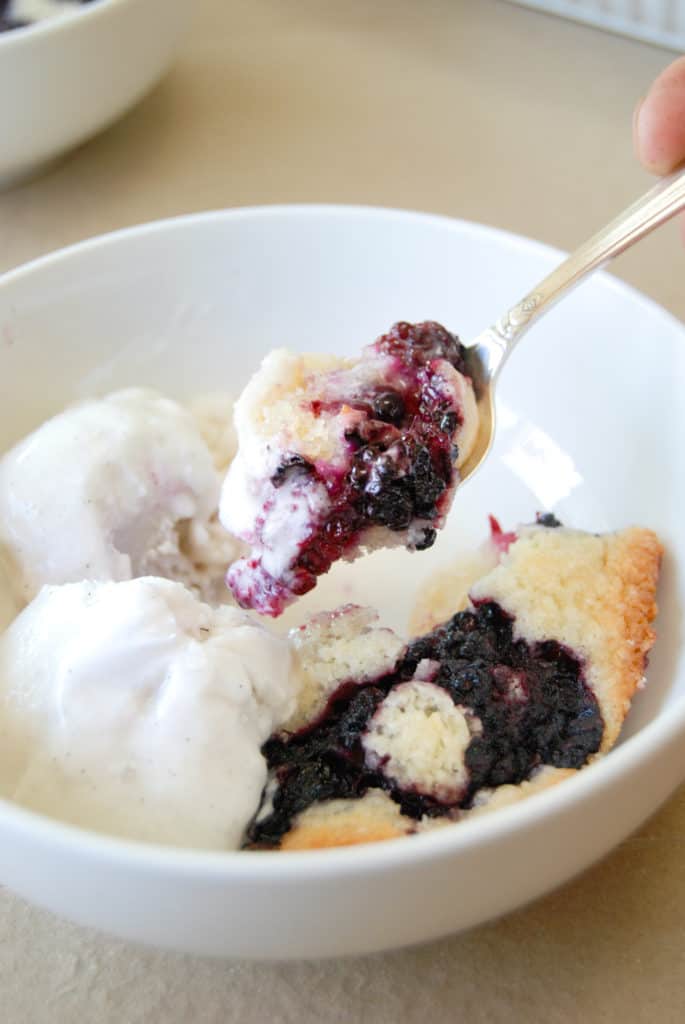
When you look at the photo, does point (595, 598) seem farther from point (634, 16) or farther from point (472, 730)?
point (634, 16)

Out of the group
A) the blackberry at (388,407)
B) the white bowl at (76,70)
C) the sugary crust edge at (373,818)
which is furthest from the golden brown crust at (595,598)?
the white bowl at (76,70)

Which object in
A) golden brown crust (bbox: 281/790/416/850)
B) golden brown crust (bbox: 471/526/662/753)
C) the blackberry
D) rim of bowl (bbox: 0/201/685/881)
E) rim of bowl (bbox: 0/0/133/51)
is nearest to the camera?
rim of bowl (bbox: 0/201/685/881)

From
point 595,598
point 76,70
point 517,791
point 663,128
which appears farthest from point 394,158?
point 517,791

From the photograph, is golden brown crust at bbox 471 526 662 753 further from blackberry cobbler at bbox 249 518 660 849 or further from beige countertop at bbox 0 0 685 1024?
beige countertop at bbox 0 0 685 1024

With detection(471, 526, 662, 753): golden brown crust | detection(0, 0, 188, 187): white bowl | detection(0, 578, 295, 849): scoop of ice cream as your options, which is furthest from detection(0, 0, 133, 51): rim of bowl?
detection(471, 526, 662, 753): golden brown crust

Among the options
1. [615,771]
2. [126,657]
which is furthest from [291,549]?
[615,771]

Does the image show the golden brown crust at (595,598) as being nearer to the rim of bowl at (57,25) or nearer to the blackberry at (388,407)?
the blackberry at (388,407)

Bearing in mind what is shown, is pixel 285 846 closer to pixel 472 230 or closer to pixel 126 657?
pixel 126 657
